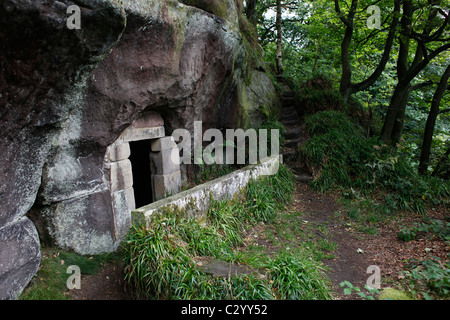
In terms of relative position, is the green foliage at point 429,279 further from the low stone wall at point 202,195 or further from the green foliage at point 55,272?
Result: the green foliage at point 55,272

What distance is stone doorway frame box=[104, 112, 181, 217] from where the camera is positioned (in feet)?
15.9

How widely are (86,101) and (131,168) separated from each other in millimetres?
1767

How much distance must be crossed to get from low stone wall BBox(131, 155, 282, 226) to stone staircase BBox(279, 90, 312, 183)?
Answer: 45.6 inches

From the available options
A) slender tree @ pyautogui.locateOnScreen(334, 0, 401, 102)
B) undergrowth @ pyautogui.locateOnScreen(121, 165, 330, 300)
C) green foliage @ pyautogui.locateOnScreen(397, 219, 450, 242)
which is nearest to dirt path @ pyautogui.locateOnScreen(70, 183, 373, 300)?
undergrowth @ pyautogui.locateOnScreen(121, 165, 330, 300)

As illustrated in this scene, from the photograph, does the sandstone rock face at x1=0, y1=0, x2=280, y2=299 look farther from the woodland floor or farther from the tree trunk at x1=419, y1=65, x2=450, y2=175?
the tree trunk at x1=419, y1=65, x2=450, y2=175

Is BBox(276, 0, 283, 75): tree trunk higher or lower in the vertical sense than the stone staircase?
higher

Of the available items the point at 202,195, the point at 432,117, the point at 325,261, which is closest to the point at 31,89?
the point at 202,195

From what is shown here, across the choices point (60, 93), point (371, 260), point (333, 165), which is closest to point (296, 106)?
point (333, 165)

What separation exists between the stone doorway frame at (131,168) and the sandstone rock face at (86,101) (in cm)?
2

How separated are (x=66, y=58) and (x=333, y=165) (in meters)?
6.13

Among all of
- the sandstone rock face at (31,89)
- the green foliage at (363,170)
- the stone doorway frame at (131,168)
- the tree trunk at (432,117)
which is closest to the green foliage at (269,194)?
the green foliage at (363,170)

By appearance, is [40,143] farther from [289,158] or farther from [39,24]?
[289,158]

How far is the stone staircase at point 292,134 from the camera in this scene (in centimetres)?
789

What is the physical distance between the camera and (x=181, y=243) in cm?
387
